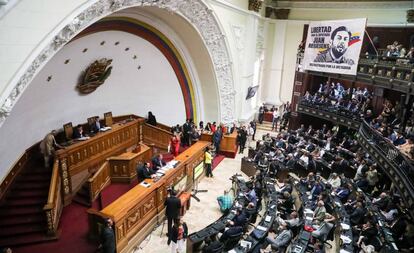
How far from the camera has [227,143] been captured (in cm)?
1398

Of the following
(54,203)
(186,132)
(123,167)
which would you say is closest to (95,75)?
(123,167)

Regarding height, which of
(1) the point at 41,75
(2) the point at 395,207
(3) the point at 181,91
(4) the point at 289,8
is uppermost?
(4) the point at 289,8

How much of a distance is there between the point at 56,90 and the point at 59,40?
3.67 m

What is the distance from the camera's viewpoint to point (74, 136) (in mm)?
10320

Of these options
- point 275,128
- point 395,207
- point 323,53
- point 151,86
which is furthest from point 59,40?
point 275,128

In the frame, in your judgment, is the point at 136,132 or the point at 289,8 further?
the point at 289,8

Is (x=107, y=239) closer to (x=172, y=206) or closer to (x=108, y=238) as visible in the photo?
(x=108, y=238)

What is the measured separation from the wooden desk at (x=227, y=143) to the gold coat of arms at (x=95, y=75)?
16.3ft

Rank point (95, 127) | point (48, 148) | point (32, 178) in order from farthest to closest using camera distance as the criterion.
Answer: point (95, 127) → point (48, 148) → point (32, 178)

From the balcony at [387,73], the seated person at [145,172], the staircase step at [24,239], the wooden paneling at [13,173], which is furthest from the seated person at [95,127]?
the balcony at [387,73]

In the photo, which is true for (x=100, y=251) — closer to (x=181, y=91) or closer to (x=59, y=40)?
(x=59, y=40)

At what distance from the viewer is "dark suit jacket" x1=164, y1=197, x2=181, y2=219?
7504 millimetres

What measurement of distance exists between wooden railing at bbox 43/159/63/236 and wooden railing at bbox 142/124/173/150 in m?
5.13

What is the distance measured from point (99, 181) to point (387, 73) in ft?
35.7
